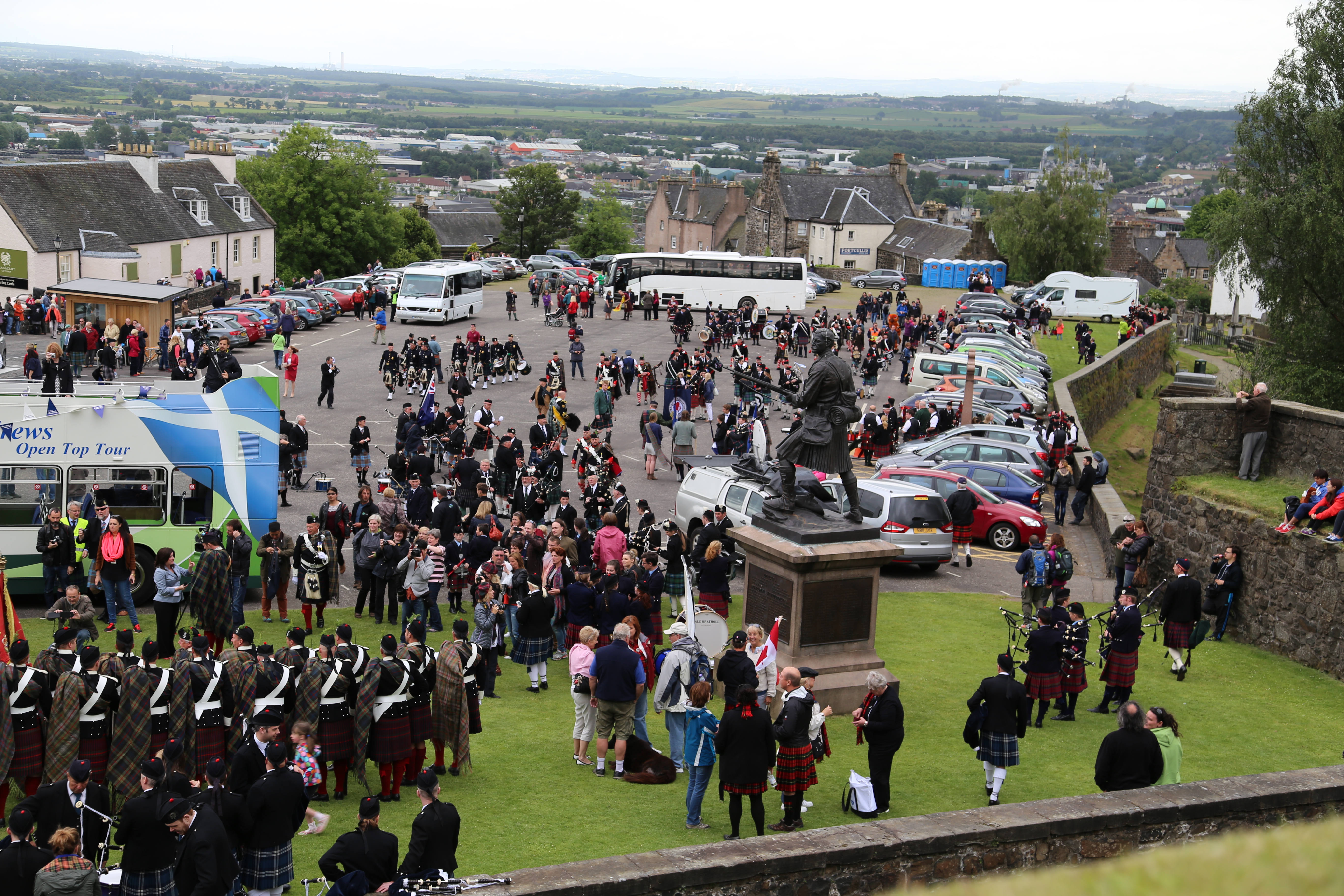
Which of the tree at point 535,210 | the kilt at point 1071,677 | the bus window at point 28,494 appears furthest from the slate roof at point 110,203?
the kilt at point 1071,677

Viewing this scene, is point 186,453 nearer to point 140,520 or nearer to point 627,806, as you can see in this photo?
point 140,520

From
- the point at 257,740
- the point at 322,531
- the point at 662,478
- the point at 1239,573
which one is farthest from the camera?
the point at 662,478

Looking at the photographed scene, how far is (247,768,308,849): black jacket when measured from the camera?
370 inches

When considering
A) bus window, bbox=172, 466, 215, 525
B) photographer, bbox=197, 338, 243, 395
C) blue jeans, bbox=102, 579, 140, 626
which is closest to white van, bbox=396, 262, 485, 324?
photographer, bbox=197, 338, 243, 395

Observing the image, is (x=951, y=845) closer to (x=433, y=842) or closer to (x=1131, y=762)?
(x=1131, y=762)

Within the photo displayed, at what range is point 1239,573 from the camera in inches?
790

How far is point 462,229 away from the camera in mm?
120875

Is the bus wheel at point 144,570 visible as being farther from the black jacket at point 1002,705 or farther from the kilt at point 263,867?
the black jacket at point 1002,705

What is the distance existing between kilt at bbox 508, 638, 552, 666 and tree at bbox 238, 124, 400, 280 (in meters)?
65.4

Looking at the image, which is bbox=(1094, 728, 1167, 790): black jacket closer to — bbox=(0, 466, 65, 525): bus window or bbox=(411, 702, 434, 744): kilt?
bbox=(411, 702, 434, 744): kilt

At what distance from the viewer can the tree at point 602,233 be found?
119 meters

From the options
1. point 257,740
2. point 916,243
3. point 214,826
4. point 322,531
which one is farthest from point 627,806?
point 916,243

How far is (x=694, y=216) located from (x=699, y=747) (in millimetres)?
107495

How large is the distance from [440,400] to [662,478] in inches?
448
